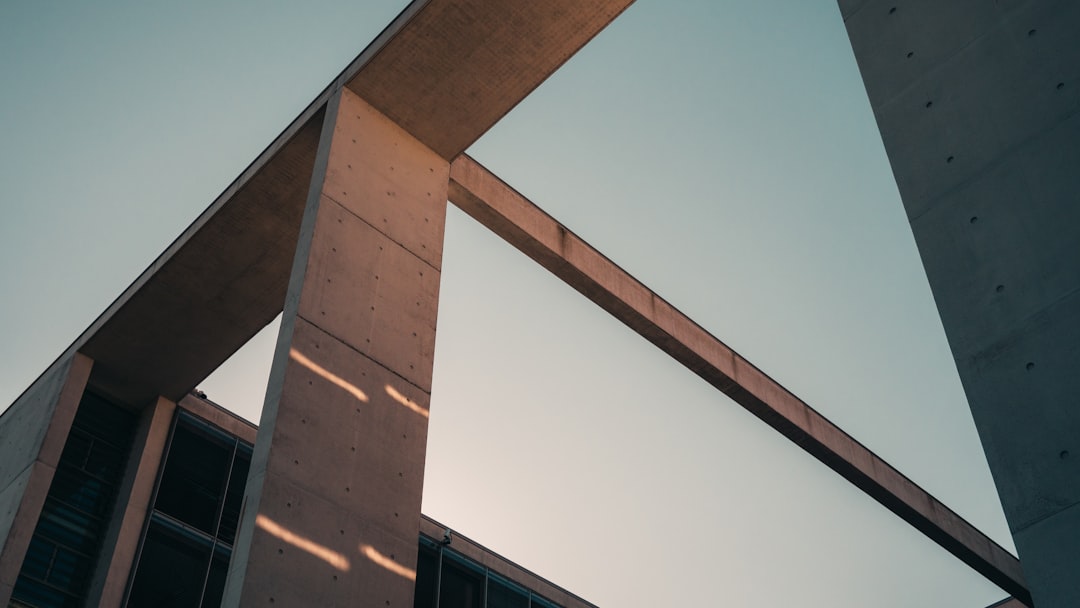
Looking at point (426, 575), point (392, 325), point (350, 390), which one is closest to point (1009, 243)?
point (350, 390)

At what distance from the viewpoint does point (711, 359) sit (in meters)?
17.5

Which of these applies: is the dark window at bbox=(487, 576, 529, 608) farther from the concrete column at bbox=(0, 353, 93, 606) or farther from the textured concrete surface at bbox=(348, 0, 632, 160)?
the textured concrete surface at bbox=(348, 0, 632, 160)

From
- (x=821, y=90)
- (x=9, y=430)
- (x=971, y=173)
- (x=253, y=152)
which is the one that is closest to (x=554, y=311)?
(x=821, y=90)

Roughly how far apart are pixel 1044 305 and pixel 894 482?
1457 centimetres

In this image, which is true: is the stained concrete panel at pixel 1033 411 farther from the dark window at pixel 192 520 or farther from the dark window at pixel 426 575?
the dark window at pixel 426 575

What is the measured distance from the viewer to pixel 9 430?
734 inches

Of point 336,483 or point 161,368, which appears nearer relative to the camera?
point 336,483

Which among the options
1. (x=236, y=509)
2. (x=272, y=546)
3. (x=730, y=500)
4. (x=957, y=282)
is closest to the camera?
(x=957, y=282)

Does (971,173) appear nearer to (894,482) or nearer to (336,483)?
(336,483)

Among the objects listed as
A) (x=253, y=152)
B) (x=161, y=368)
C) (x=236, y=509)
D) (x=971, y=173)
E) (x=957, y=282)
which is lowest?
(x=957, y=282)

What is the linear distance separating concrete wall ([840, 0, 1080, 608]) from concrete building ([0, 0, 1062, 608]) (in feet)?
0.05

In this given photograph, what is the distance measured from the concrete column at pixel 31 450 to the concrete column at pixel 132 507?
1.28 meters

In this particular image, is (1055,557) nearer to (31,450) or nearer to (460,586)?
(31,450)

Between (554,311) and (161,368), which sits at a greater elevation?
(554,311)
